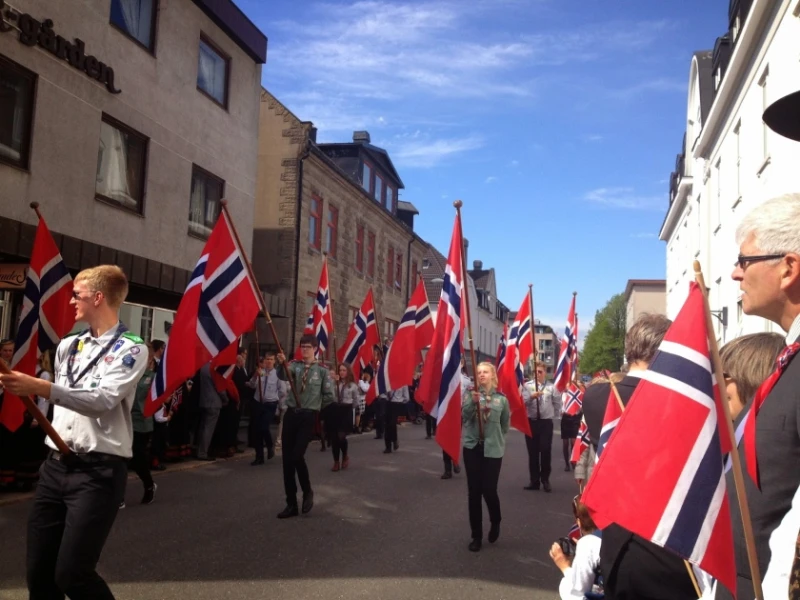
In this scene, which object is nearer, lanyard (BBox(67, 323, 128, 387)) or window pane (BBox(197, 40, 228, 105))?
lanyard (BBox(67, 323, 128, 387))

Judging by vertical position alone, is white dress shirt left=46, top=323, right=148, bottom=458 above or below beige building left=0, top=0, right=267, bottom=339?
below

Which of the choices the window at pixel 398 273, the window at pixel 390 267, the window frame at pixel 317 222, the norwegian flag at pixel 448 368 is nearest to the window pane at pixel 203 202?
the window frame at pixel 317 222

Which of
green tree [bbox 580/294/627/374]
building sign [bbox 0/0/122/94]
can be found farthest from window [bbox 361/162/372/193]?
green tree [bbox 580/294/627/374]

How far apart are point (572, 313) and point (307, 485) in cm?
1108

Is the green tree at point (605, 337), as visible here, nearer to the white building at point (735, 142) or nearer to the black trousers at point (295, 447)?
the white building at point (735, 142)

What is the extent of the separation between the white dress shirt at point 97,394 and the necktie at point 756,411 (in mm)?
2820

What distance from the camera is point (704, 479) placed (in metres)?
2.37

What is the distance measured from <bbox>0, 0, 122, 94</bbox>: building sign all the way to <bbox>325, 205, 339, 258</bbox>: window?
13157 millimetres

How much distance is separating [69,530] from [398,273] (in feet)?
107

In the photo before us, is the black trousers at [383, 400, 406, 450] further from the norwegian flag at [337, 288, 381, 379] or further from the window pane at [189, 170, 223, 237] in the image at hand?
the window pane at [189, 170, 223, 237]

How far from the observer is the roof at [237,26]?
57.5 feet

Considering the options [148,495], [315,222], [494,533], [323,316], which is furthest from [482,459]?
[315,222]

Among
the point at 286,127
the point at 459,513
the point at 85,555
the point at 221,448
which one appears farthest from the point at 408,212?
the point at 85,555

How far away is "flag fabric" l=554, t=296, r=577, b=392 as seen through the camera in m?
16.4
